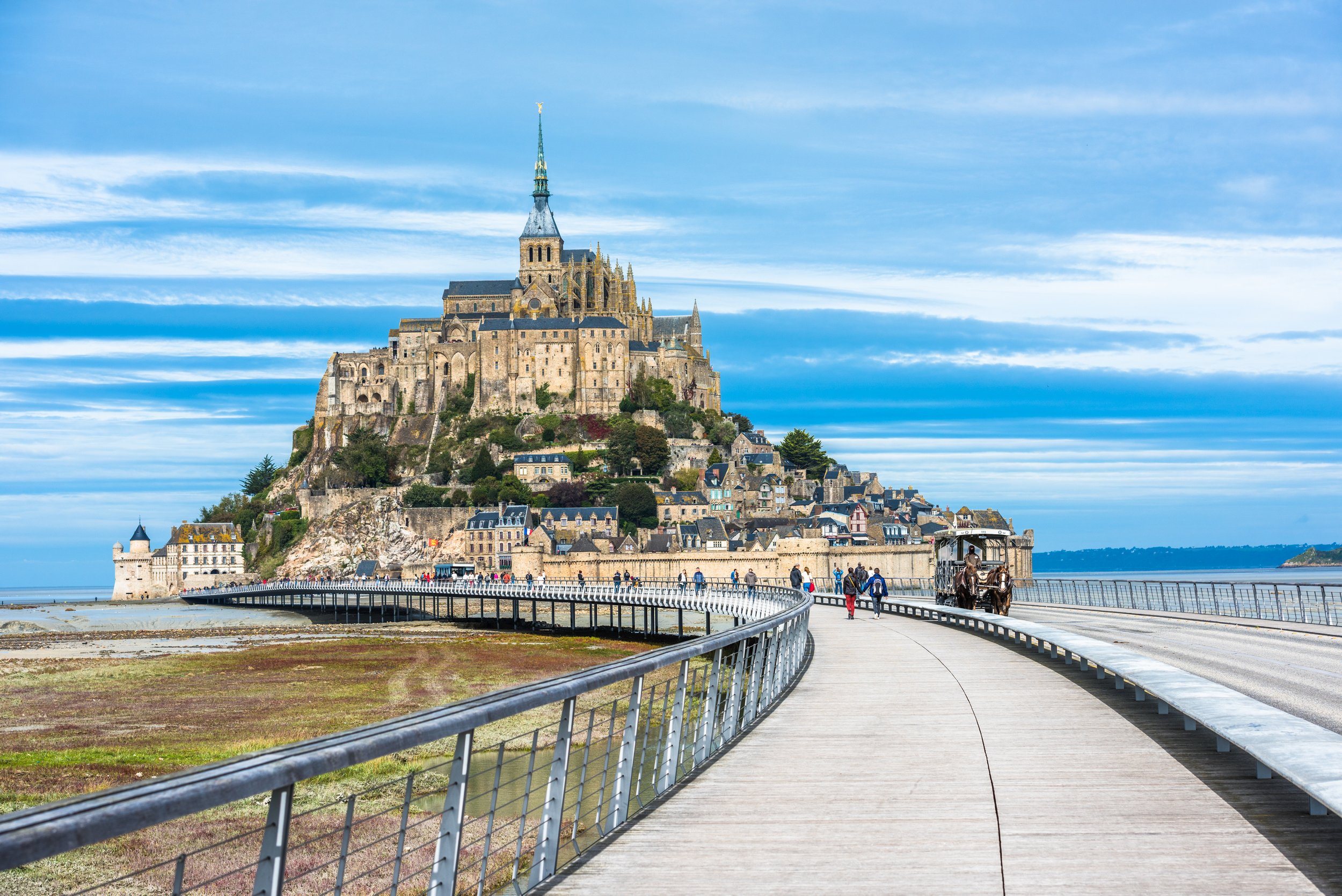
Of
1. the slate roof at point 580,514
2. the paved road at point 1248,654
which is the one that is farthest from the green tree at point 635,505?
the paved road at point 1248,654

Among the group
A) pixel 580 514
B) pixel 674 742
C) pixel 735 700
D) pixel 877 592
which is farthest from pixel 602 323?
pixel 674 742

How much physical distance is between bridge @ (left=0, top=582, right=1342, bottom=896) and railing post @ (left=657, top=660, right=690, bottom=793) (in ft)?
0.08

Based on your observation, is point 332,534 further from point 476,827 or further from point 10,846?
point 10,846

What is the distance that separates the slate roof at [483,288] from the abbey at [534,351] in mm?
155

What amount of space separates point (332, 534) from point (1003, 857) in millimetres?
131151

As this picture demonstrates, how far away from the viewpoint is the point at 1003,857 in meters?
6.68

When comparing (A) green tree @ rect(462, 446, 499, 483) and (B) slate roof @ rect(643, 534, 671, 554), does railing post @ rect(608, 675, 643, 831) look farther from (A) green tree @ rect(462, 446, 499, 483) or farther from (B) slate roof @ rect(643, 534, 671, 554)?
(A) green tree @ rect(462, 446, 499, 483)

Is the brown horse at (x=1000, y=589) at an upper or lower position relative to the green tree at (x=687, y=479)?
lower

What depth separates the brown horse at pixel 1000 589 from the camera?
31.3m

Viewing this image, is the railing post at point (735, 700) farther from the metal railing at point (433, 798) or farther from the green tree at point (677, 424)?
the green tree at point (677, 424)

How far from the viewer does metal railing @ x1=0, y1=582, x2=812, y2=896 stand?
3.98 meters

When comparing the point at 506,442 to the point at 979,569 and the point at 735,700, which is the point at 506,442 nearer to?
the point at 979,569

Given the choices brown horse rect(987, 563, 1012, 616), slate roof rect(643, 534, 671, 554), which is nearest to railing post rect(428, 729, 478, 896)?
brown horse rect(987, 563, 1012, 616)

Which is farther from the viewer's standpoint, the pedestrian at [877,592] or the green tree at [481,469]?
the green tree at [481,469]
